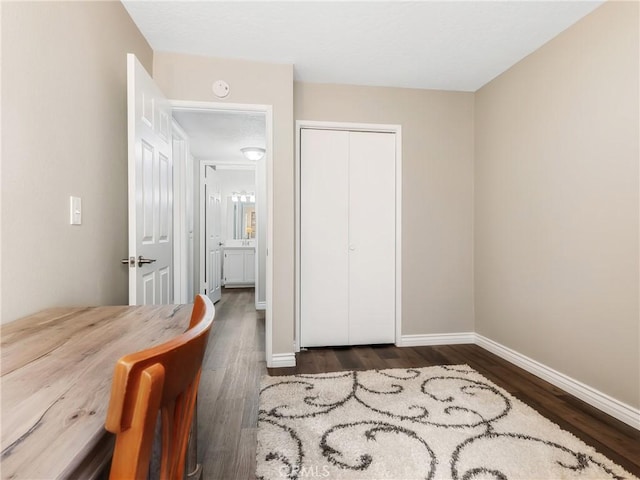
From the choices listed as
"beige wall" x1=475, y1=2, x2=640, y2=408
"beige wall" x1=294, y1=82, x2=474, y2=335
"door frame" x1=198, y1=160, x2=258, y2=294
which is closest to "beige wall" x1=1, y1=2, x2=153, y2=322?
"beige wall" x1=294, y1=82, x2=474, y2=335

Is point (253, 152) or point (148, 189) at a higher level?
point (253, 152)

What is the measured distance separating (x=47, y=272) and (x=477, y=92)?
3465 millimetres

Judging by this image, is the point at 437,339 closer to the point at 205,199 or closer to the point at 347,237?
the point at 347,237

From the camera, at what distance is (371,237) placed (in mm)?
3096

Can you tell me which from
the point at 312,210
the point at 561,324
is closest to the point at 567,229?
the point at 561,324

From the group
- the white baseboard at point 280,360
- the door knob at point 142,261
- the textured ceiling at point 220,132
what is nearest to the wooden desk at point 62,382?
the door knob at point 142,261

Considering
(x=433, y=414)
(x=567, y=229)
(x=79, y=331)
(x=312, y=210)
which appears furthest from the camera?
(x=312, y=210)

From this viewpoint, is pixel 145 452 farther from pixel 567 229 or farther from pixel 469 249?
pixel 469 249

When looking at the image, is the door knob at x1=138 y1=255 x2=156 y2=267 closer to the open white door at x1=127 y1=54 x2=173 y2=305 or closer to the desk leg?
the open white door at x1=127 y1=54 x2=173 y2=305

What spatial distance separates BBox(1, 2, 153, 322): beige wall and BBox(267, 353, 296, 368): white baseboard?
1.16 metres

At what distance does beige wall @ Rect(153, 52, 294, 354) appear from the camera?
251 centimetres

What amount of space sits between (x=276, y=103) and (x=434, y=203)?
167cm

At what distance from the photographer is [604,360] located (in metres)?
1.93

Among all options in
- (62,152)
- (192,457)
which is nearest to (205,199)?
(62,152)
